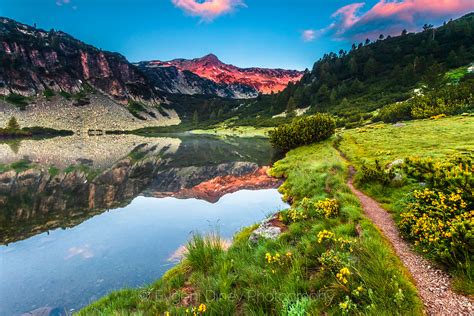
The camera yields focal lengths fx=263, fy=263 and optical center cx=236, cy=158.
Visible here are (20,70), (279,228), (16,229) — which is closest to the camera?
(279,228)

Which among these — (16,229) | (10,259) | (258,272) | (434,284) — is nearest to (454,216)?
(434,284)

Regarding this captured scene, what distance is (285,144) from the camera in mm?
46188

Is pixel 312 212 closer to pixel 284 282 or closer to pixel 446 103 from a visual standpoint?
pixel 284 282

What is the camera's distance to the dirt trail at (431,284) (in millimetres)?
5103

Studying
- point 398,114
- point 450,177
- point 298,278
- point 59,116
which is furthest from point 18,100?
point 450,177

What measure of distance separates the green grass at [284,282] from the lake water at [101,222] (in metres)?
2.63

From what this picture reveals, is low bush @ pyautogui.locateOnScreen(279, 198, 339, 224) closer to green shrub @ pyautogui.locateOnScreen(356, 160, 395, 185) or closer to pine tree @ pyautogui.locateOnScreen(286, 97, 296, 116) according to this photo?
green shrub @ pyautogui.locateOnScreen(356, 160, 395, 185)

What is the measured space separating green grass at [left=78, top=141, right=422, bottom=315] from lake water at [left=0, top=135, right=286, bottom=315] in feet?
8.61

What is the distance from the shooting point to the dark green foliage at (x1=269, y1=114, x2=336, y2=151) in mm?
43812

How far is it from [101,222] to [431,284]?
17540 millimetres

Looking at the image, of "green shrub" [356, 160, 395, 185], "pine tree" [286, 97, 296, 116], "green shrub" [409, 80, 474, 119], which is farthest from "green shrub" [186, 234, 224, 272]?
"pine tree" [286, 97, 296, 116]

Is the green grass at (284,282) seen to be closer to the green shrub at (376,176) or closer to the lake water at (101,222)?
the lake water at (101,222)

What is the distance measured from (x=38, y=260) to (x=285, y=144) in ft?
128

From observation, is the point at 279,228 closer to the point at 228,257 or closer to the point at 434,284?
the point at 228,257
